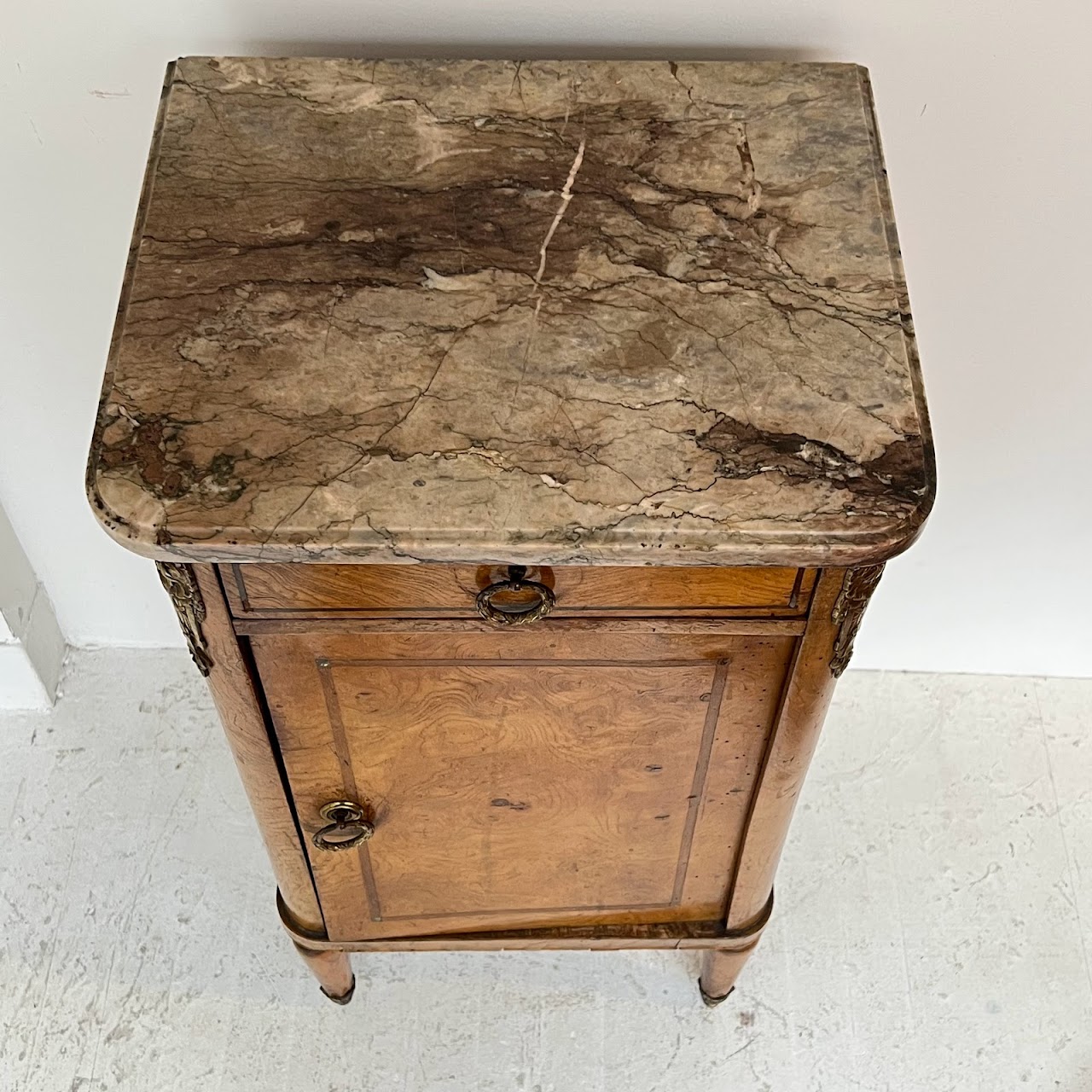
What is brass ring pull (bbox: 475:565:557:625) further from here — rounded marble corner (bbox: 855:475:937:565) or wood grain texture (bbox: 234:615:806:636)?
rounded marble corner (bbox: 855:475:937:565)

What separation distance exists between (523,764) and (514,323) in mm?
370

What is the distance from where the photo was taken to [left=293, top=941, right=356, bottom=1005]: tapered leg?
1246 mm

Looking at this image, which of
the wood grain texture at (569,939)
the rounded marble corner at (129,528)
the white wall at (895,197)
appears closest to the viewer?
the rounded marble corner at (129,528)

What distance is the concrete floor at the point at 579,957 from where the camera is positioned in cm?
133

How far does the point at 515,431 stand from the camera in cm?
75

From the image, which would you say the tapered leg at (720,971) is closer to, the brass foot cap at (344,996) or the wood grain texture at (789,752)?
the wood grain texture at (789,752)

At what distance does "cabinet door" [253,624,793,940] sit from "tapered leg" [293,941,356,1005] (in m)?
0.07

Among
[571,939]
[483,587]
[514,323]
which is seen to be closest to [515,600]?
[483,587]

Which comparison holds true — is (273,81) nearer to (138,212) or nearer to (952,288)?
(138,212)

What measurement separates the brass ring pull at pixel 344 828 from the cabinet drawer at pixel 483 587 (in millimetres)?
258

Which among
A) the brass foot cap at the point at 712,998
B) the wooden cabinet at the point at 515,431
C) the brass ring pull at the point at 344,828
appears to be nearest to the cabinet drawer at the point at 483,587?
the wooden cabinet at the point at 515,431

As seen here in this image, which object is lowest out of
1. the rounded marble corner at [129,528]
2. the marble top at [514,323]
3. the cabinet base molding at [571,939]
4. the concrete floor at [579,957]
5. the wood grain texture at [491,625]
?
the concrete floor at [579,957]

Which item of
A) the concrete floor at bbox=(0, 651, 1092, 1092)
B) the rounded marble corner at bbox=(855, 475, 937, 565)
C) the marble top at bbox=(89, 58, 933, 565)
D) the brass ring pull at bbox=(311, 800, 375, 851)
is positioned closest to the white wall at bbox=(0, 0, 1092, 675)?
the marble top at bbox=(89, 58, 933, 565)

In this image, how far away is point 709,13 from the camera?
96 centimetres
